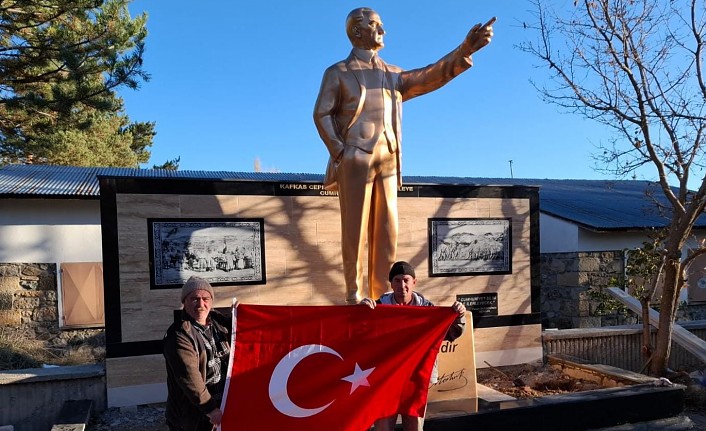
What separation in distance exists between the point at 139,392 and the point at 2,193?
653 centimetres

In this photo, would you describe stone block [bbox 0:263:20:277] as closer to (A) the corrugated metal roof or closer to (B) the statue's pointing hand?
(A) the corrugated metal roof

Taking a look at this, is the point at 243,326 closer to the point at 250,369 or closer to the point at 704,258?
the point at 250,369

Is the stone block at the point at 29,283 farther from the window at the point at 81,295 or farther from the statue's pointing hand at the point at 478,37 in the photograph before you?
the statue's pointing hand at the point at 478,37

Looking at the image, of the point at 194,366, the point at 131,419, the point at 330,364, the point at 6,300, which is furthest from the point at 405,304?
the point at 6,300

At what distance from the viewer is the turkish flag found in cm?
321

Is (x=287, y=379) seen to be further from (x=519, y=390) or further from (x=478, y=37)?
(x=478, y=37)

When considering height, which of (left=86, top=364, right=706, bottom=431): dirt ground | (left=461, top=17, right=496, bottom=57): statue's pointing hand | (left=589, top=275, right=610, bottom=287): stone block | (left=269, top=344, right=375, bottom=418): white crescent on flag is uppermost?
(left=461, top=17, right=496, bottom=57): statue's pointing hand

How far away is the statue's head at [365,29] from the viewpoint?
496cm

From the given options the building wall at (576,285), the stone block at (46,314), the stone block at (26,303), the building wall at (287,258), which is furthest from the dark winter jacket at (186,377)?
the building wall at (576,285)

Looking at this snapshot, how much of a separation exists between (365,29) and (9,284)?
871cm

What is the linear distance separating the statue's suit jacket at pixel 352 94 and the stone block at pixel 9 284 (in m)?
7.76

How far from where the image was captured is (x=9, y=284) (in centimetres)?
959

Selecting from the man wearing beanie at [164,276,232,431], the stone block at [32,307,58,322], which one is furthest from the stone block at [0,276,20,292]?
the man wearing beanie at [164,276,232,431]

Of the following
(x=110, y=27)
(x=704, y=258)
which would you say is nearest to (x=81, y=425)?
(x=110, y=27)
